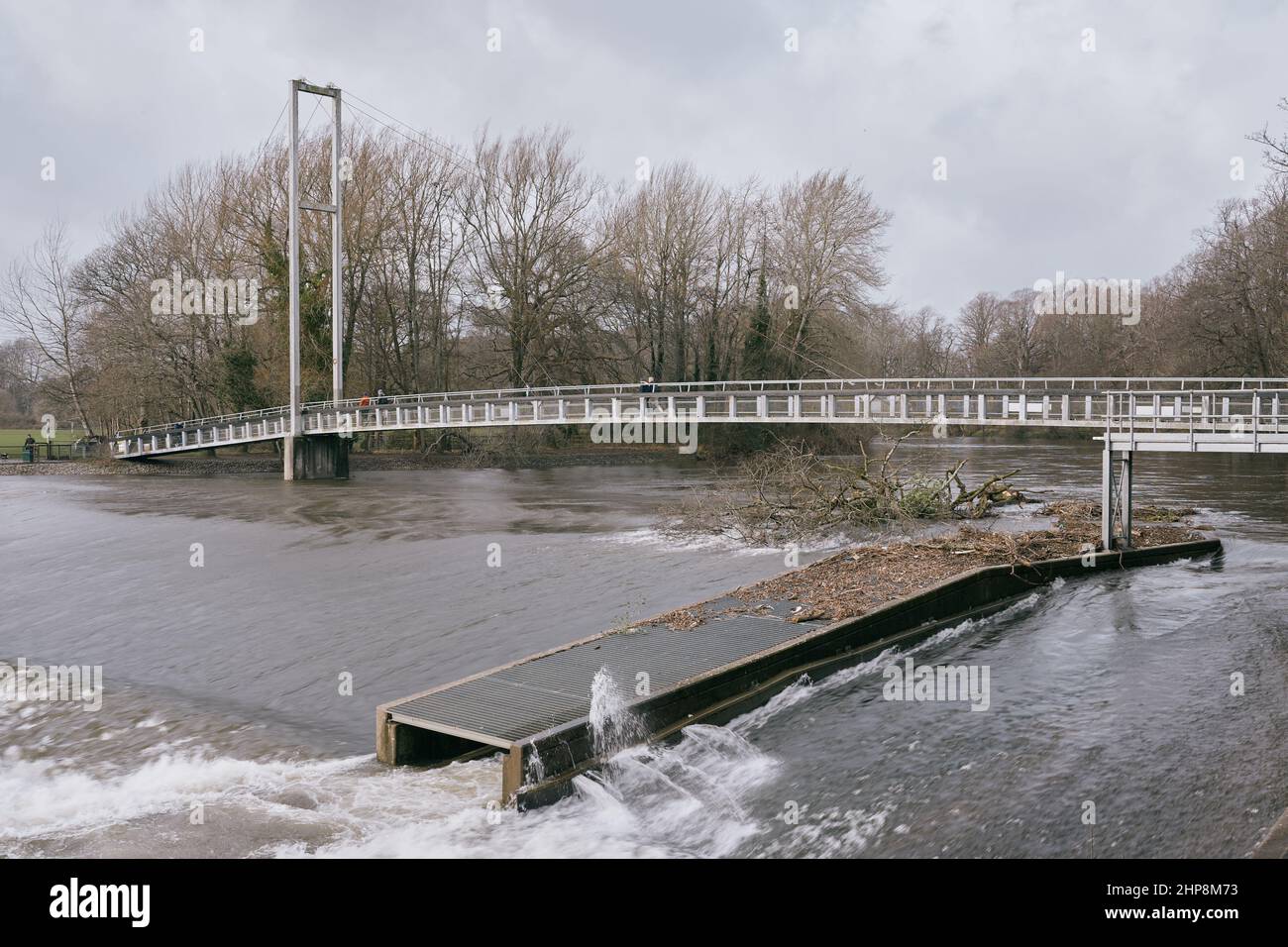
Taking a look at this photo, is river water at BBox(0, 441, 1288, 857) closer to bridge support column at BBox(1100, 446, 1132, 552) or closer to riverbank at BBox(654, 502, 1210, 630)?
riverbank at BBox(654, 502, 1210, 630)

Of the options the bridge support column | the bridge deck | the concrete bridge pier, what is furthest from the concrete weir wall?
the concrete bridge pier

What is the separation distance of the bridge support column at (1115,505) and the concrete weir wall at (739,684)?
9.12 feet

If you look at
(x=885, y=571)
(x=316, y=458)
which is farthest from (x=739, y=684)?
(x=316, y=458)

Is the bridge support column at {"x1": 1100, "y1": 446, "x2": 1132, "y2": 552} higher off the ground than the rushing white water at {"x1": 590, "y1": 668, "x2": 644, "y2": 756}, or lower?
higher

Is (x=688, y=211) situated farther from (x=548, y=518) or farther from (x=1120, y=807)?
(x=1120, y=807)

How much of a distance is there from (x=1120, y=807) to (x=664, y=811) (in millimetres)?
3490

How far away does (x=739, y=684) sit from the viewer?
10297 mm

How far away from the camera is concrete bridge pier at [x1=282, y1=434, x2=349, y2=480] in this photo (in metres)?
45.9

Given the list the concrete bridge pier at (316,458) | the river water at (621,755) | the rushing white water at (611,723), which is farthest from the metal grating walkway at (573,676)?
the concrete bridge pier at (316,458)

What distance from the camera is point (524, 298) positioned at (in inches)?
2172

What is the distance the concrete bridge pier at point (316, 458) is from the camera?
151 ft

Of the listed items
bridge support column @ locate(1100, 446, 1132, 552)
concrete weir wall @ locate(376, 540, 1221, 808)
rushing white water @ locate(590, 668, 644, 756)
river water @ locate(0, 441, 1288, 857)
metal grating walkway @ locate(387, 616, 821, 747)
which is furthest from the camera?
bridge support column @ locate(1100, 446, 1132, 552)

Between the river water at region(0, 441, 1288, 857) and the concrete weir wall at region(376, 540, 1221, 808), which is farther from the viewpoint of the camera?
the concrete weir wall at region(376, 540, 1221, 808)

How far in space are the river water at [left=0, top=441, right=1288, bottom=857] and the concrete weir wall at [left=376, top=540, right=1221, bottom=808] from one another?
0.74 ft
